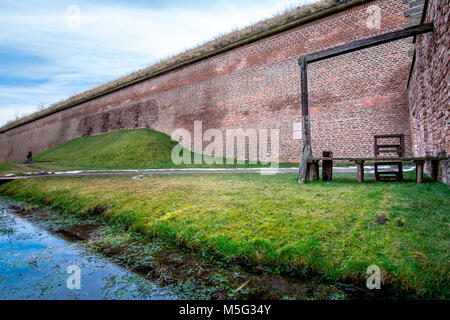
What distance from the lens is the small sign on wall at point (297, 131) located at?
39.2 feet

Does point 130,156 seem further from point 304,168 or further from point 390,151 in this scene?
point 390,151

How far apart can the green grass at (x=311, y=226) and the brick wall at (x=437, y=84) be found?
108 centimetres

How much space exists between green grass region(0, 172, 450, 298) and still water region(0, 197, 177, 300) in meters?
0.77

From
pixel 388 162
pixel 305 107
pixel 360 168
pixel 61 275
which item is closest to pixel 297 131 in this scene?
pixel 305 107

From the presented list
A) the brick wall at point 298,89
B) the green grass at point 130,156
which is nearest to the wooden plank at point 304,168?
the brick wall at point 298,89

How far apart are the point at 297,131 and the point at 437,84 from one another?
750cm

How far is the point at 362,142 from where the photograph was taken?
33.7 ft

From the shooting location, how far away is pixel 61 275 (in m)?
2.38

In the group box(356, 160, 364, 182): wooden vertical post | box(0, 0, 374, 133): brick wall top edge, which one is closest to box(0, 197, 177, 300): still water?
box(356, 160, 364, 182): wooden vertical post

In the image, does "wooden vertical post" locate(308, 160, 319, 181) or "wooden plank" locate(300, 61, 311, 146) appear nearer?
"wooden vertical post" locate(308, 160, 319, 181)

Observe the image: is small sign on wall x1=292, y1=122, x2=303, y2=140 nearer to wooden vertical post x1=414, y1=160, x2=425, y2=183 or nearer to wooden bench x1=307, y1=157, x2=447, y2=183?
wooden bench x1=307, y1=157, x2=447, y2=183

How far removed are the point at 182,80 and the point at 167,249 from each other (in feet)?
52.1

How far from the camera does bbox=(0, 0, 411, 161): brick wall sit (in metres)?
9.75
